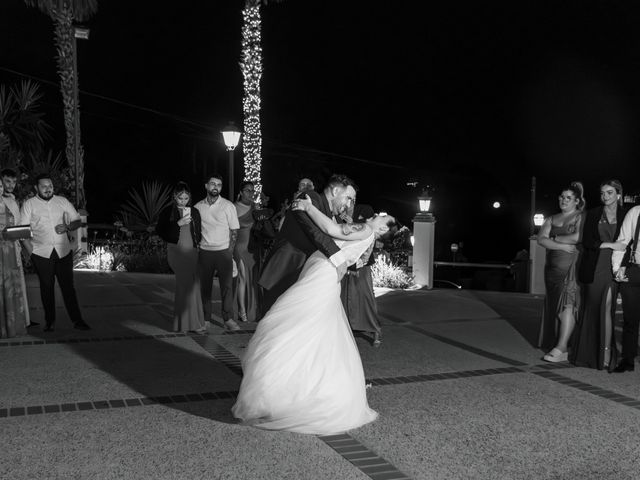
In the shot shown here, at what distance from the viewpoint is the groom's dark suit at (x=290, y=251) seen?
5621 mm

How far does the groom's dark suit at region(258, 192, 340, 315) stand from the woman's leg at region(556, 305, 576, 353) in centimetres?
351

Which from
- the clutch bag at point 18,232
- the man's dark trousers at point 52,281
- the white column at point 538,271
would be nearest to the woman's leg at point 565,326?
the man's dark trousers at point 52,281

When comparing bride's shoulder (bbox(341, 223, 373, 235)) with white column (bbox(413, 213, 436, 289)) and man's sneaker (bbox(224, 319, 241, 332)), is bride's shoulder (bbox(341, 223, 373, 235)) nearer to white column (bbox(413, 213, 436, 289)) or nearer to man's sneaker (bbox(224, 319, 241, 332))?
man's sneaker (bbox(224, 319, 241, 332))

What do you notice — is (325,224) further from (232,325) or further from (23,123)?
(23,123)

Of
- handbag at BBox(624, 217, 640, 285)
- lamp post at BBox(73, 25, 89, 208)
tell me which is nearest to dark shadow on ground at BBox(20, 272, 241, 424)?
handbag at BBox(624, 217, 640, 285)

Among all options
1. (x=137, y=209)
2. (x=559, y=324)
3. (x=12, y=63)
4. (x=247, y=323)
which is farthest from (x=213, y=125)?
(x=559, y=324)

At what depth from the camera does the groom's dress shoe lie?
23.6 ft

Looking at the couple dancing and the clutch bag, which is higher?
the clutch bag

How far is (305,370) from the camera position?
5.03 metres

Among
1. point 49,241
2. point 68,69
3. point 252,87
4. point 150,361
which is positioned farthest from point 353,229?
point 68,69

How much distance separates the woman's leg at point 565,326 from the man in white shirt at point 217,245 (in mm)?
4182

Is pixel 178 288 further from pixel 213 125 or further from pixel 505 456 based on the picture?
pixel 213 125

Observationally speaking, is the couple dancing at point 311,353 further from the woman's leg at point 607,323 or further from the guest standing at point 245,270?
the guest standing at point 245,270

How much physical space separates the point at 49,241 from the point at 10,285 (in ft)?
2.47
